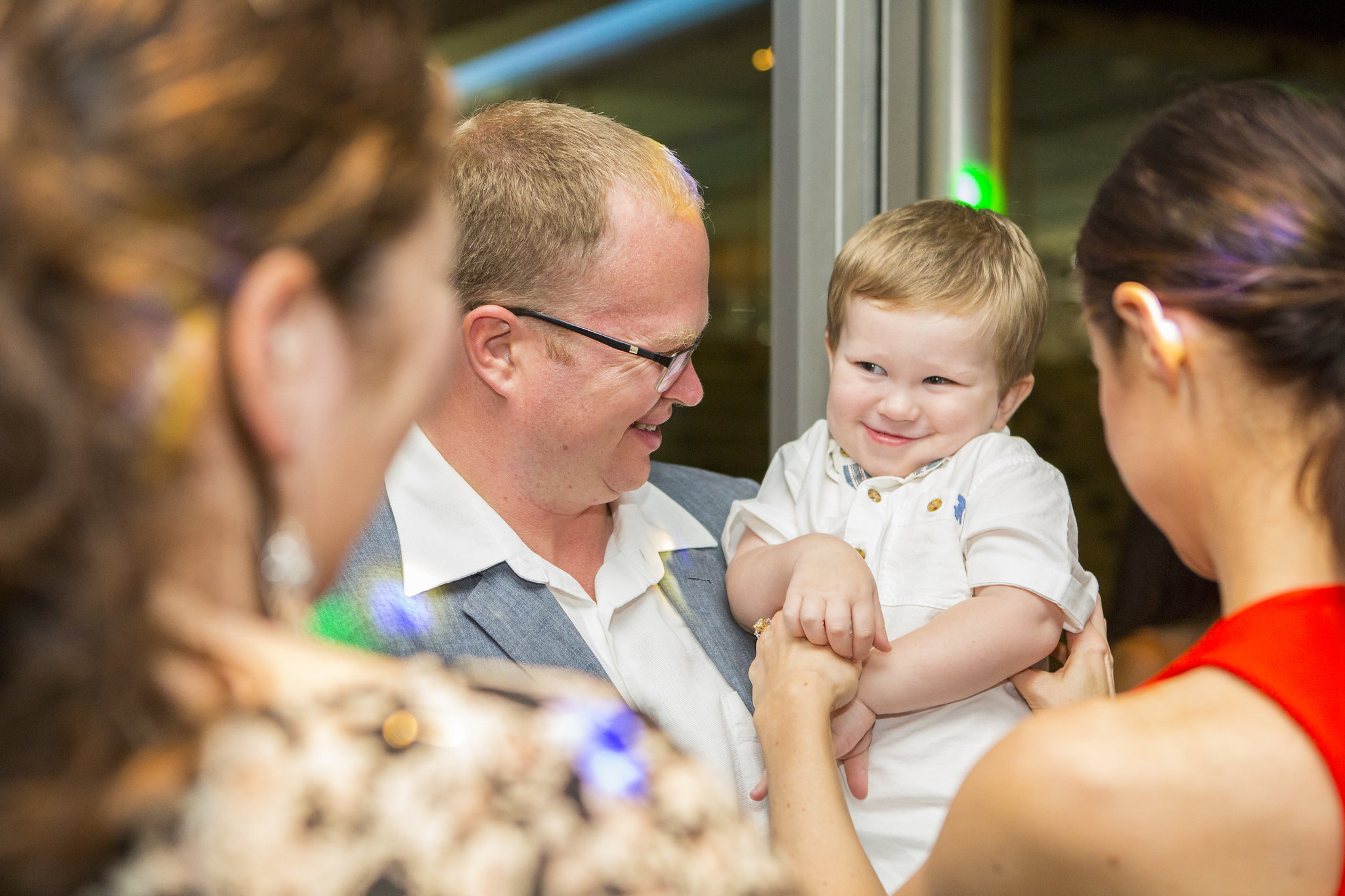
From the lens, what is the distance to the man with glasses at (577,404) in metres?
1.64

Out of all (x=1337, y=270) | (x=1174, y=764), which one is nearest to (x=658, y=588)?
(x=1174, y=764)

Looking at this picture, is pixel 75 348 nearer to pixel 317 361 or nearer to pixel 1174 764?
pixel 317 361

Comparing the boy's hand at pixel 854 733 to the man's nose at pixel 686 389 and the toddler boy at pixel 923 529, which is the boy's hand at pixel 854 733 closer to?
the toddler boy at pixel 923 529

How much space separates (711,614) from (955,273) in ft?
2.15

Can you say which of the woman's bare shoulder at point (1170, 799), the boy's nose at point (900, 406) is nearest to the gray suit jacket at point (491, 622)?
the boy's nose at point (900, 406)

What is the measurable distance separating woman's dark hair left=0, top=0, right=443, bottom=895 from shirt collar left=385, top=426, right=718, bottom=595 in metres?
0.93

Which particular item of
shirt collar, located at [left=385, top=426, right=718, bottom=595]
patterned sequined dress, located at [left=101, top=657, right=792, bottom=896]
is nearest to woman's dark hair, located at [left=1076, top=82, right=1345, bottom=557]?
patterned sequined dress, located at [left=101, top=657, right=792, bottom=896]

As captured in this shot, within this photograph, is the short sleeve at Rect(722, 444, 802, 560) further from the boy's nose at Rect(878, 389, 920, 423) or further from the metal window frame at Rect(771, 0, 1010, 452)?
the metal window frame at Rect(771, 0, 1010, 452)

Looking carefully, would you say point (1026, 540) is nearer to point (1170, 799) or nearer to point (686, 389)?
point (686, 389)

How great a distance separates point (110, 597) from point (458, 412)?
1212mm

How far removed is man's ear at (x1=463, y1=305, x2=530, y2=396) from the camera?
1711mm

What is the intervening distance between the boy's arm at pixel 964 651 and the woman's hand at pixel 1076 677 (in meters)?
0.07

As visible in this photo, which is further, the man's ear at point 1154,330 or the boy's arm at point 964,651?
the boy's arm at point 964,651

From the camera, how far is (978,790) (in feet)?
3.13
